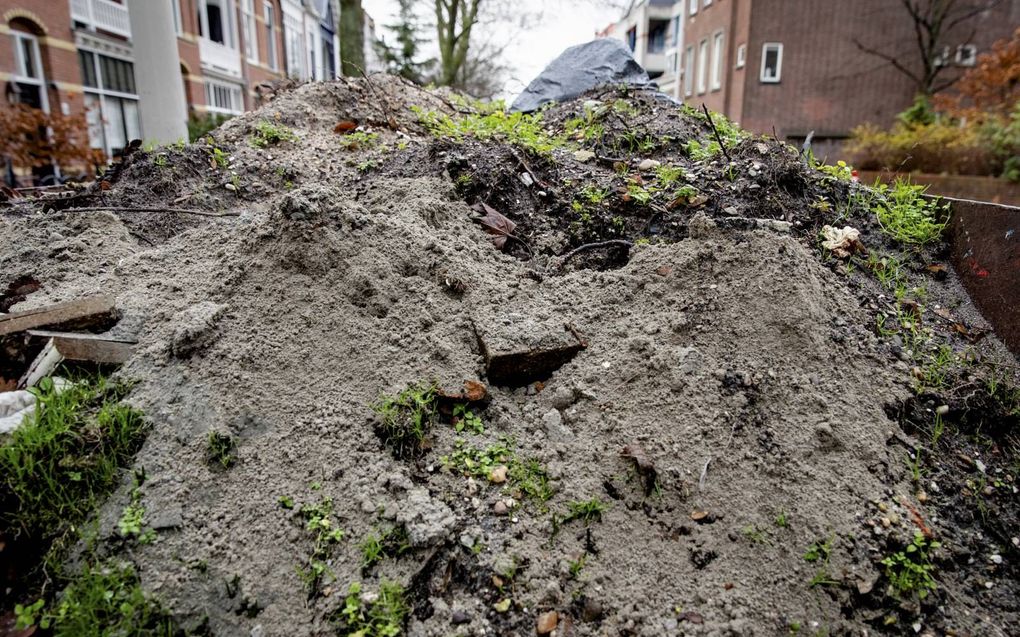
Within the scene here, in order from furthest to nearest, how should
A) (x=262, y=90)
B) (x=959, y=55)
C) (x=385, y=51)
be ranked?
(x=385, y=51) → (x=959, y=55) → (x=262, y=90)

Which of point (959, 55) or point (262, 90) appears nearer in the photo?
point (262, 90)

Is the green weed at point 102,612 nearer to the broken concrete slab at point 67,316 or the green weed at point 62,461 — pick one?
the green weed at point 62,461

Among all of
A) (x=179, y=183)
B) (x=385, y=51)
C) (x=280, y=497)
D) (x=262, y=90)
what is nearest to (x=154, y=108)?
(x=262, y=90)

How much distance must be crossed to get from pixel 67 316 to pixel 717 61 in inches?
1034

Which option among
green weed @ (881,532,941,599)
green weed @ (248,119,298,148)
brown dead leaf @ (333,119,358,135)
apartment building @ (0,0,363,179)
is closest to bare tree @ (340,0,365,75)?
apartment building @ (0,0,363,179)

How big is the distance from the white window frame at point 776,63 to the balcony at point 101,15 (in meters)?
20.0

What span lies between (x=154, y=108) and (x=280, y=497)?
19.9 feet

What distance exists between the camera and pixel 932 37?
20016 millimetres

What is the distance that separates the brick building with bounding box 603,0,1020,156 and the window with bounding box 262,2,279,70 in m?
18.7

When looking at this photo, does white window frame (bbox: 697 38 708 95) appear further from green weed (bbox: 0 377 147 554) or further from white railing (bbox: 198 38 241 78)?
green weed (bbox: 0 377 147 554)

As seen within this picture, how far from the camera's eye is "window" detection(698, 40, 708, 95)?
25406 millimetres

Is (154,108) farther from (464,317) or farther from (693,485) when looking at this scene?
(693,485)

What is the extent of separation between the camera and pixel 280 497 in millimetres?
1878

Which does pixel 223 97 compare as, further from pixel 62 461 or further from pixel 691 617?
pixel 691 617
